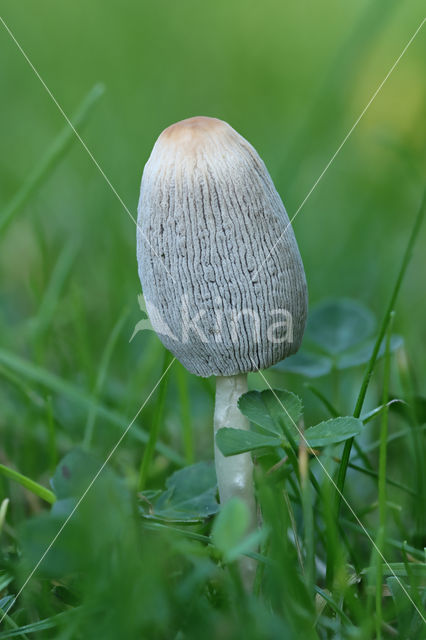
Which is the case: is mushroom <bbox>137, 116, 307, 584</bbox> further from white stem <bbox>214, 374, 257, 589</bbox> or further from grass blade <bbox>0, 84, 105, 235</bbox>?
grass blade <bbox>0, 84, 105, 235</bbox>

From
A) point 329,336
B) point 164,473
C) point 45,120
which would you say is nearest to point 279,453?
point 164,473

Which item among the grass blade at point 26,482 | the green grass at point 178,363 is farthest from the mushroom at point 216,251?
the grass blade at point 26,482

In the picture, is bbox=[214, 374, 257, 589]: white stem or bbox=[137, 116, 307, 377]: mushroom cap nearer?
bbox=[137, 116, 307, 377]: mushroom cap

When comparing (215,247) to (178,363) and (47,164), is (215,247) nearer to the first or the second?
(178,363)

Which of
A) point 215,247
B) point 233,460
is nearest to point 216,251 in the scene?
point 215,247

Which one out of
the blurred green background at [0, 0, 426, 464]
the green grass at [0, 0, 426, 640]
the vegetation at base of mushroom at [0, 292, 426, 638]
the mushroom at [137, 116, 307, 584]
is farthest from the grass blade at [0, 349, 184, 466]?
the mushroom at [137, 116, 307, 584]

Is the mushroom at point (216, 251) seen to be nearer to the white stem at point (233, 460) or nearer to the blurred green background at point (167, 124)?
the white stem at point (233, 460)
